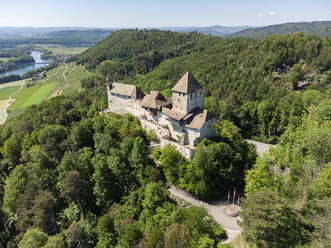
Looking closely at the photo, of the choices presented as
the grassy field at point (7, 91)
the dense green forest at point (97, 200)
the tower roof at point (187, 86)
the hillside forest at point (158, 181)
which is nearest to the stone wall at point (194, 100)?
the tower roof at point (187, 86)

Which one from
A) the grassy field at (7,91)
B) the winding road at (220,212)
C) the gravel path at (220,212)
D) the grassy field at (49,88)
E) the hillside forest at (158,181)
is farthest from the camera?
the grassy field at (7,91)

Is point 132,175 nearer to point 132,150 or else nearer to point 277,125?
point 132,150

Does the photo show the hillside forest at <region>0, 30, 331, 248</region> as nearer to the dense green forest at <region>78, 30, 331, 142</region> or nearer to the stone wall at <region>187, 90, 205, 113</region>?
the dense green forest at <region>78, 30, 331, 142</region>

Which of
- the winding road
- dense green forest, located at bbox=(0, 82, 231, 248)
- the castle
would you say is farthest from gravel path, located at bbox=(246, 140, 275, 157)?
dense green forest, located at bbox=(0, 82, 231, 248)

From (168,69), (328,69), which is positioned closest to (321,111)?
(328,69)

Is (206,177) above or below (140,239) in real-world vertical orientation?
above

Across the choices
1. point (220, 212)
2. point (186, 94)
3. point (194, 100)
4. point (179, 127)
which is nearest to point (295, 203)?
point (220, 212)

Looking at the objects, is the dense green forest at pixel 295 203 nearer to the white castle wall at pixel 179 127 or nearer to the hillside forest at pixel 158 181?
the hillside forest at pixel 158 181

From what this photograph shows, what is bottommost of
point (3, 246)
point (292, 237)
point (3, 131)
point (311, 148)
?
point (3, 246)
